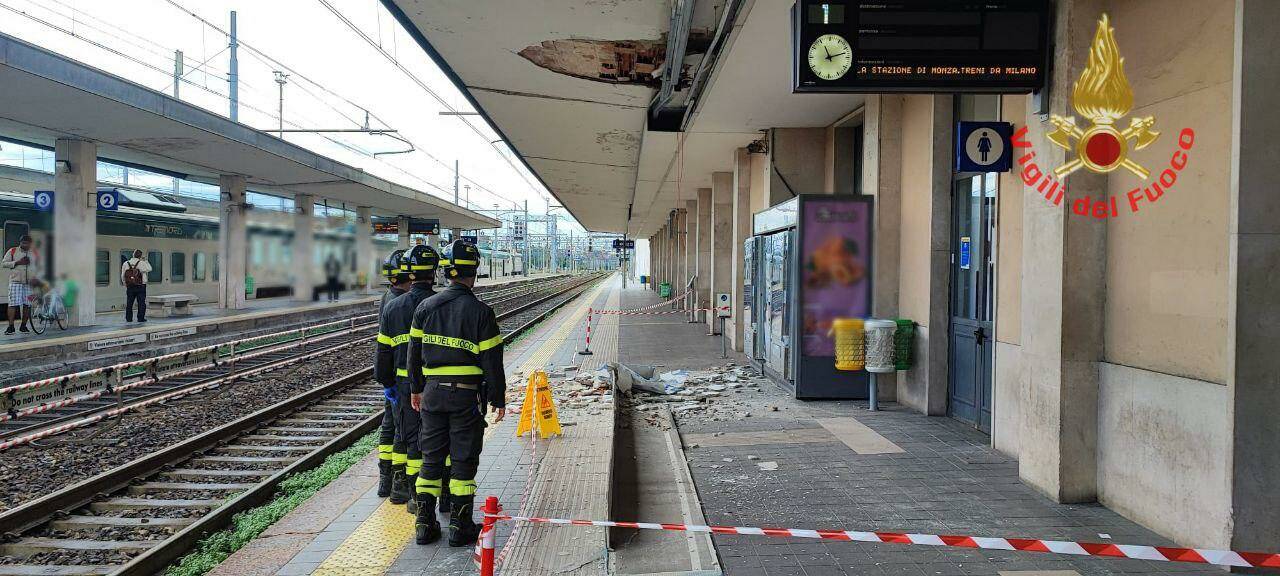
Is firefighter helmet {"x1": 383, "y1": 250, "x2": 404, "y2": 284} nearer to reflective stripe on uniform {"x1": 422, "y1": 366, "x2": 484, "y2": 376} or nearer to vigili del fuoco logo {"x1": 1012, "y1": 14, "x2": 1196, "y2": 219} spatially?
reflective stripe on uniform {"x1": 422, "y1": 366, "x2": 484, "y2": 376}

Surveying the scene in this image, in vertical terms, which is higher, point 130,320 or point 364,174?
point 364,174

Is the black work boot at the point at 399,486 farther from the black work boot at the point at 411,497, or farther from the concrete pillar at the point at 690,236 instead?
the concrete pillar at the point at 690,236

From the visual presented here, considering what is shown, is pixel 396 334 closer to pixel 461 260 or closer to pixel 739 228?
pixel 461 260

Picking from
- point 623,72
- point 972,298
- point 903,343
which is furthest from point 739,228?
point 972,298

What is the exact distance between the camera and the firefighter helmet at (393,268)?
18.4ft

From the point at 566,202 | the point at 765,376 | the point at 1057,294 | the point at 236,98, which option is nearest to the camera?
the point at 1057,294

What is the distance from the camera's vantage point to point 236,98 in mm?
15367

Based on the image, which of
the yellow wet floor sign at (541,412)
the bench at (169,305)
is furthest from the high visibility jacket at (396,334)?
the bench at (169,305)

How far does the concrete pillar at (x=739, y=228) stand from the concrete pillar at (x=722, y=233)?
1975 mm

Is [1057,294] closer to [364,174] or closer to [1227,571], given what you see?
[1227,571]

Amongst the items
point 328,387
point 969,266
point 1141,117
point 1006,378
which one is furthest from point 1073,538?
point 328,387

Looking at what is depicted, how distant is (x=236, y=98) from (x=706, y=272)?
1364 centimetres

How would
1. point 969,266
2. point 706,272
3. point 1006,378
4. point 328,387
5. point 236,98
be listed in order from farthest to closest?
point 706,272 → point 236,98 → point 328,387 → point 969,266 → point 1006,378

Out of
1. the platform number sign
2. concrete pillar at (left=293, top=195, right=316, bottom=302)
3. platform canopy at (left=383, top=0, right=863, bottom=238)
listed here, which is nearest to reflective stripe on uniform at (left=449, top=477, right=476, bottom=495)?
concrete pillar at (left=293, top=195, right=316, bottom=302)
